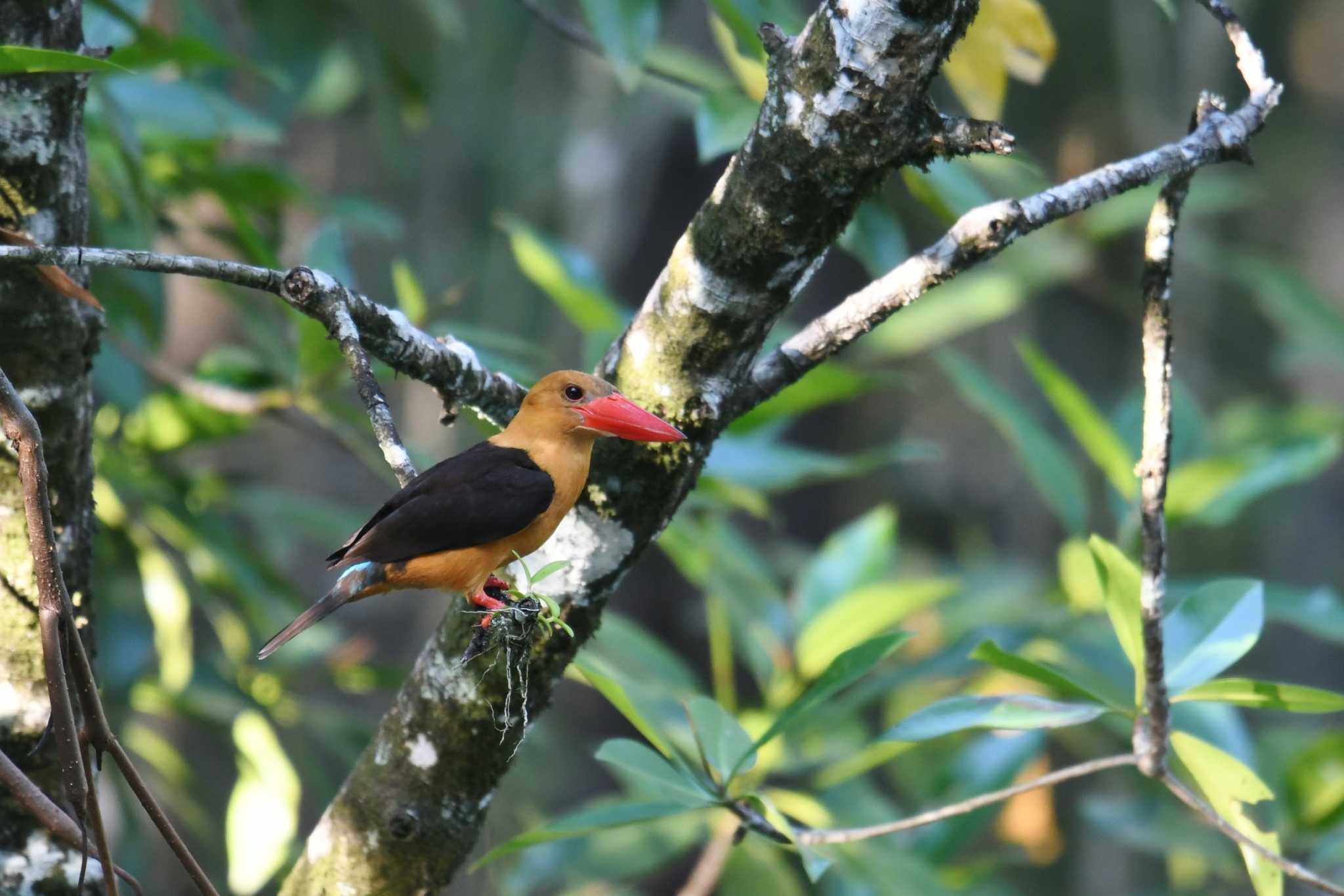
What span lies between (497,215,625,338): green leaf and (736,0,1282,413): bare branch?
1.44 m

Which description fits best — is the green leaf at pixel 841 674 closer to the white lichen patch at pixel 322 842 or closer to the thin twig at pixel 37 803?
the white lichen patch at pixel 322 842

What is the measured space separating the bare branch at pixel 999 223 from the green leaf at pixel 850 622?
5.12ft

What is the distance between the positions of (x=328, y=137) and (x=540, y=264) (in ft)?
10.9

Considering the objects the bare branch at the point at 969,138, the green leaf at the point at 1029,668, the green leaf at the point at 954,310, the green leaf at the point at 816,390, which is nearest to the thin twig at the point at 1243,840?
the green leaf at the point at 1029,668

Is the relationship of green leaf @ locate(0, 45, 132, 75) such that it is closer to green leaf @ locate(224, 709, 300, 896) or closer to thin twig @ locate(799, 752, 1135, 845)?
thin twig @ locate(799, 752, 1135, 845)

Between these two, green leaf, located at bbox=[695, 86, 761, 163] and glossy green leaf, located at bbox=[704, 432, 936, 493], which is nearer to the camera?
green leaf, located at bbox=[695, 86, 761, 163]

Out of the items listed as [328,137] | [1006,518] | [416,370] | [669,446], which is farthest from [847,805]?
[1006,518]

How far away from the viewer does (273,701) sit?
134 inches

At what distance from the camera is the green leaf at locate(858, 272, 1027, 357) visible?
461 centimetres

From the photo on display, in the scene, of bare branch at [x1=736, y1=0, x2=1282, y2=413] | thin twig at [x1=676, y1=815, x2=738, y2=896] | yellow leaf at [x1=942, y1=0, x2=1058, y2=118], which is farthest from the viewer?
thin twig at [x1=676, y1=815, x2=738, y2=896]

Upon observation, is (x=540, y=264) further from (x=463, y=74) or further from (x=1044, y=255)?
(x=463, y=74)

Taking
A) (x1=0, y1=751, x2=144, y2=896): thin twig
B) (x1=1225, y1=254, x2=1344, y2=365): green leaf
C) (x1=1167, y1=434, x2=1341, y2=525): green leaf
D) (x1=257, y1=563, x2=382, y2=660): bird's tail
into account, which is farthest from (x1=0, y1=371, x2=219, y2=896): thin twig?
(x1=1225, y1=254, x2=1344, y2=365): green leaf

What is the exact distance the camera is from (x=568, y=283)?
3059mm

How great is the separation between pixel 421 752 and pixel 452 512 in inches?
13.4
